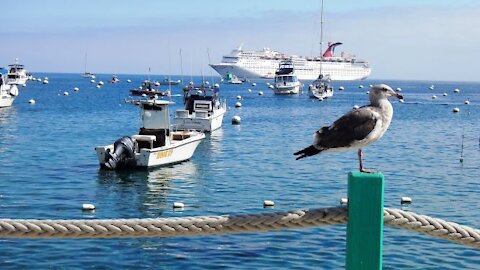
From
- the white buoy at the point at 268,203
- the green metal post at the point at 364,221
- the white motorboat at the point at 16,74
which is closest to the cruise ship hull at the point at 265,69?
the white motorboat at the point at 16,74

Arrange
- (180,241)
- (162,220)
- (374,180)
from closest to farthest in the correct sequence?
(374,180) < (162,220) < (180,241)

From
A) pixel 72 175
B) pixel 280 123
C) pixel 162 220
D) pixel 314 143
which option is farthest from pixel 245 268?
pixel 280 123

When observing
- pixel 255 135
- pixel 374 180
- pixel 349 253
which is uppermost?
pixel 374 180

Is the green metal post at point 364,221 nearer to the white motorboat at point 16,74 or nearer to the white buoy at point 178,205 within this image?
the white buoy at point 178,205

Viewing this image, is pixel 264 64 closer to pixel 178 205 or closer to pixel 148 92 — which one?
pixel 148 92

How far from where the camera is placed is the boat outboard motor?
1133 inches

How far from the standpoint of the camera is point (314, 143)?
17.8 feet

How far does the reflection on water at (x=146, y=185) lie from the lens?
882 inches

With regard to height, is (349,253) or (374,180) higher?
(374,180)

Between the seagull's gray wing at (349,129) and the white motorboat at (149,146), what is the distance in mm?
23809

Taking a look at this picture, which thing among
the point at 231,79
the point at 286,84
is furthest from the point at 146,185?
the point at 231,79

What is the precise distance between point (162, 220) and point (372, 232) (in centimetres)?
93

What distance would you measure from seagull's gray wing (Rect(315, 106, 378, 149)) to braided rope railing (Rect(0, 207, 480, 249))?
6.12 feet

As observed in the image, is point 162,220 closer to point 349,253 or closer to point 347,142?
point 349,253
